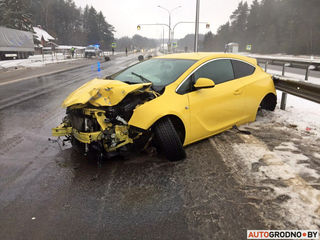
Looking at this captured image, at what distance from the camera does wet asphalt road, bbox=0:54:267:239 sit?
104 inches

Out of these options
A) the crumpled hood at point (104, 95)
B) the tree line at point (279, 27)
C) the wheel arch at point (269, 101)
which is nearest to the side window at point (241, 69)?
the wheel arch at point (269, 101)

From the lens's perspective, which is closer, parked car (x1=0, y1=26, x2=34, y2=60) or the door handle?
the door handle

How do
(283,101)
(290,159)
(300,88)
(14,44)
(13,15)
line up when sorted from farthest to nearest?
1. (13,15)
2. (14,44)
3. (283,101)
4. (300,88)
5. (290,159)

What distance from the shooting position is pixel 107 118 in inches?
150

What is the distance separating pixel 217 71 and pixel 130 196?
2.89m

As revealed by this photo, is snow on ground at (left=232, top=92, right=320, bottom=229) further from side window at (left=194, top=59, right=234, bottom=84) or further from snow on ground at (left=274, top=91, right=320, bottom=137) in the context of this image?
side window at (left=194, top=59, right=234, bottom=84)

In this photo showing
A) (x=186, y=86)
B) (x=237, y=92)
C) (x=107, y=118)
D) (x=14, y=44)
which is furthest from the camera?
(x=14, y=44)

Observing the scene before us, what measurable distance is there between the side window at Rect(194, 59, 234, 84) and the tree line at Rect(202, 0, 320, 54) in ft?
180

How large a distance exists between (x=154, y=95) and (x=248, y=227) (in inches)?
88.1

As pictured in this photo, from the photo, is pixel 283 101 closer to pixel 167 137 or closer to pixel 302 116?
pixel 302 116

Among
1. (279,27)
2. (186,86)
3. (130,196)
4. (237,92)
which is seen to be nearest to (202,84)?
(186,86)

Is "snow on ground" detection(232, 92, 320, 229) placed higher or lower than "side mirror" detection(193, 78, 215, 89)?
lower

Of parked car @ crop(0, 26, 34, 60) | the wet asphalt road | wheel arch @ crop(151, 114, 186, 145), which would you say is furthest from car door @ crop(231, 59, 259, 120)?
parked car @ crop(0, 26, 34, 60)

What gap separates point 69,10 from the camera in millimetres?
99250
